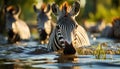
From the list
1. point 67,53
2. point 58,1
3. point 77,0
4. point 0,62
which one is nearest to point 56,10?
point 77,0

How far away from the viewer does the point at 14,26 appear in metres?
22.5

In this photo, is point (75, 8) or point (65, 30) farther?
point (75, 8)

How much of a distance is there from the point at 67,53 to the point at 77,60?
0.80 metres

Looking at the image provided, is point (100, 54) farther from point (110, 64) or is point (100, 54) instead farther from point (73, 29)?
point (110, 64)

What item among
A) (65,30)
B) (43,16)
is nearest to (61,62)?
(65,30)

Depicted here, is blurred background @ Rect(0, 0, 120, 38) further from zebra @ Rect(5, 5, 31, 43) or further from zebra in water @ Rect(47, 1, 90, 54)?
zebra in water @ Rect(47, 1, 90, 54)

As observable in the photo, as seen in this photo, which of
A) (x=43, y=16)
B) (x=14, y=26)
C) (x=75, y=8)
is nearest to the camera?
(x=75, y=8)

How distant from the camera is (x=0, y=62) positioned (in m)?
11.9

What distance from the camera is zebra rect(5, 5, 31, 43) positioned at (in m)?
21.9

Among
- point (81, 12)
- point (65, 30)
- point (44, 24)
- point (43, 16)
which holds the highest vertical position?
point (81, 12)

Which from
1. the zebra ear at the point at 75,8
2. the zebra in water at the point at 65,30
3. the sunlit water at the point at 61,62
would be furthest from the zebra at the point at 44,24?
the zebra ear at the point at 75,8

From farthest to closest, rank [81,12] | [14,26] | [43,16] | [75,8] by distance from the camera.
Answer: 1. [81,12]
2. [14,26]
3. [43,16]
4. [75,8]

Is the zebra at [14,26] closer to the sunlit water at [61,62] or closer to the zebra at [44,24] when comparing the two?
the zebra at [44,24]

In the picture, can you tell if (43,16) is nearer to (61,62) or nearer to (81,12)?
(61,62)
